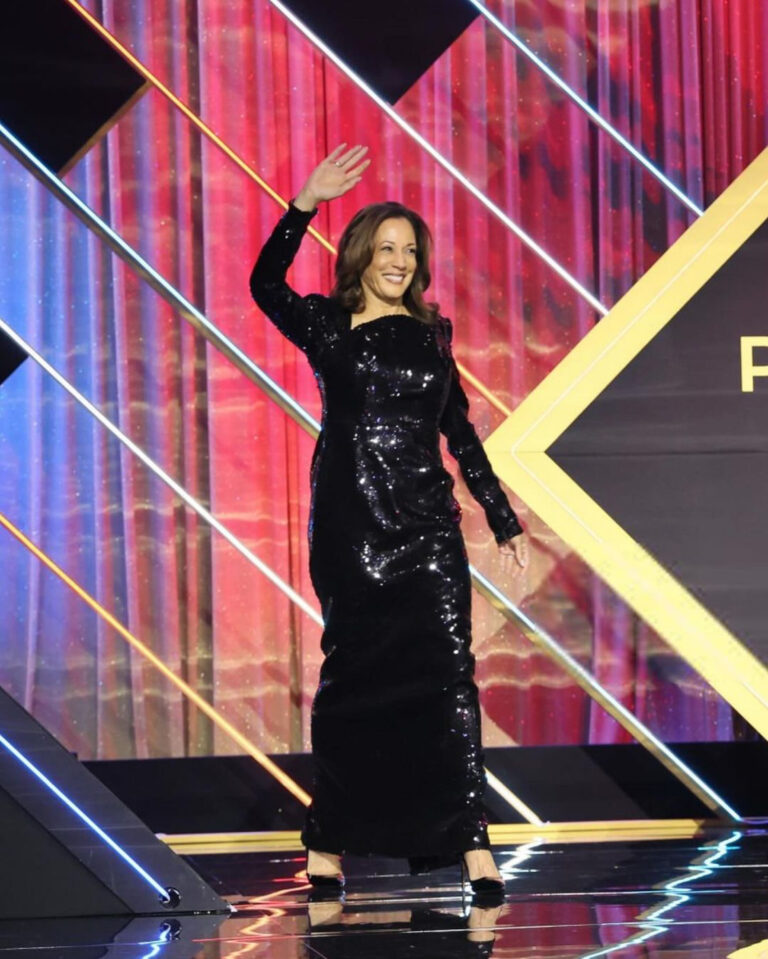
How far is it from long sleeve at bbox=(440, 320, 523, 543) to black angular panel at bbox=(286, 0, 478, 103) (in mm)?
651

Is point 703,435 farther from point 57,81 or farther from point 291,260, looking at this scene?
point 57,81

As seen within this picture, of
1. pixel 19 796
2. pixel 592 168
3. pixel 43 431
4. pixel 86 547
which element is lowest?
pixel 19 796

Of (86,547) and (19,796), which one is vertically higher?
(86,547)

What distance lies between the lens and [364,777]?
215 centimetres

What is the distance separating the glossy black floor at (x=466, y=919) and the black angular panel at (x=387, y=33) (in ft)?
4.48

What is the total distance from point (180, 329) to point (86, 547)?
1.82ft

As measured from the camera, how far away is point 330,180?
2.19m

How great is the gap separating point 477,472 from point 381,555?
23cm

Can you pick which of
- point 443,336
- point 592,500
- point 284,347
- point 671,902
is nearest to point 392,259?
point 443,336

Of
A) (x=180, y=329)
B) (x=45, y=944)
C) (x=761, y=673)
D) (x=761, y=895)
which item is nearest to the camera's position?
(x=45, y=944)

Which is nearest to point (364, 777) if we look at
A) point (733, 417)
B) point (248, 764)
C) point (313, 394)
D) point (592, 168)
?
point (248, 764)

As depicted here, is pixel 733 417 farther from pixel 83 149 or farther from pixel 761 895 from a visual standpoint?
pixel 83 149

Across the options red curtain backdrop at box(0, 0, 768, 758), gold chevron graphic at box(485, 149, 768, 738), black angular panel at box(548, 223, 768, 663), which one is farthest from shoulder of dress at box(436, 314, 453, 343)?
red curtain backdrop at box(0, 0, 768, 758)

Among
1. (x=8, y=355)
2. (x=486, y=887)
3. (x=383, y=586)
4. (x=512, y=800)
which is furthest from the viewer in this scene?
(x=512, y=800)
